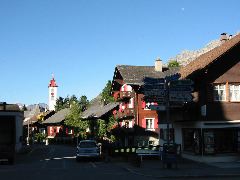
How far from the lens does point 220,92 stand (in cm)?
3238

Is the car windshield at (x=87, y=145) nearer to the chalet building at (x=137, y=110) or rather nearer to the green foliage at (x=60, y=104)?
the chalet building at (x=137, y=110)

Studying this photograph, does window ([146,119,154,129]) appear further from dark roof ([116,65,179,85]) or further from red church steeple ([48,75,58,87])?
red church steeple ([48,75,58,87])

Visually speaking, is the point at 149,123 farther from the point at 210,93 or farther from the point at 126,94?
the point at 210,93

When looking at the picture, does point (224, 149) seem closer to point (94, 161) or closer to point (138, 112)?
point (94, 161)

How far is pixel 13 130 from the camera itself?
3919 cm

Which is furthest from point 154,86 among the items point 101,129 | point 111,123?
point 101,129

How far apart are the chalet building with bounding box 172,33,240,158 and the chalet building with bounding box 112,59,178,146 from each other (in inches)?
698

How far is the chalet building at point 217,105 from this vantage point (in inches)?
1240

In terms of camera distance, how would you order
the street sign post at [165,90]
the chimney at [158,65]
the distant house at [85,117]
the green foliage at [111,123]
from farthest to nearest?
the distant house at [85,117] → the green foliage at [111,123] → the chimney at [158,65] → the street sign post at [165,90]

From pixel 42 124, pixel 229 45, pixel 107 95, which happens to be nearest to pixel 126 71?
pixel 229 45

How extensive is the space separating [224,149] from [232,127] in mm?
1722

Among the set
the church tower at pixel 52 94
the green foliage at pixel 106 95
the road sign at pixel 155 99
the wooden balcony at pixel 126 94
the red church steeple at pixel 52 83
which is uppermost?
the red church steeple at pixel 52 83

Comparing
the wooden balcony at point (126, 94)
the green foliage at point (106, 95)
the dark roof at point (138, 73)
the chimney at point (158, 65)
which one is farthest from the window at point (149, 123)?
the green foliage at point (106, 95)

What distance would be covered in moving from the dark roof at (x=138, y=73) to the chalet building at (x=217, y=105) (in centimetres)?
1927
